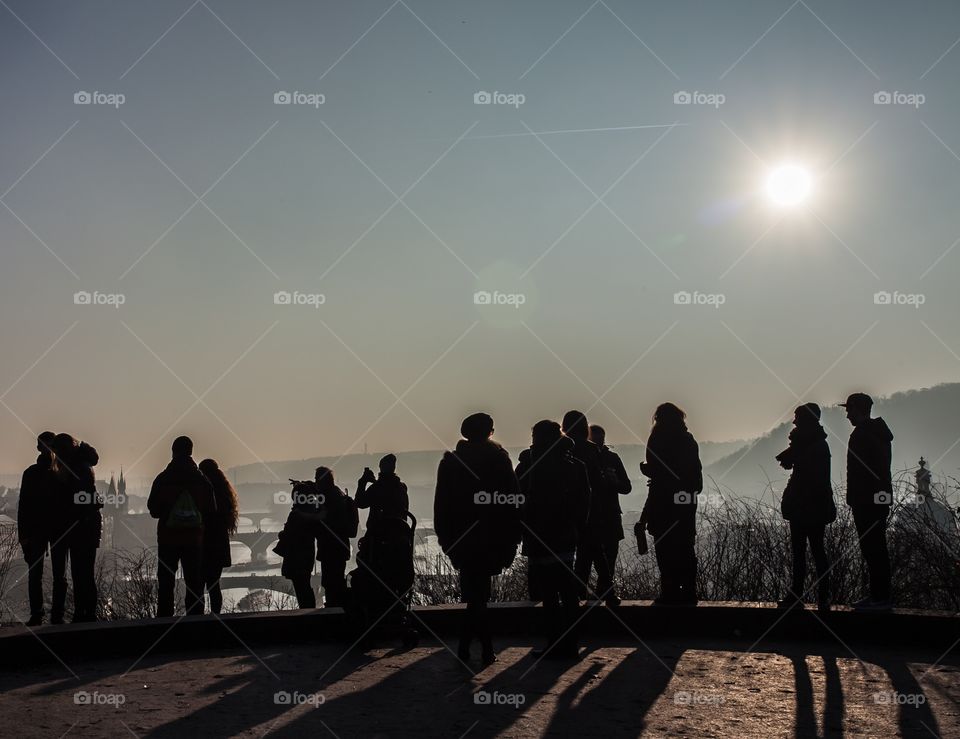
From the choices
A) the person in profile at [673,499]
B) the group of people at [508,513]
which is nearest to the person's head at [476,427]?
the group of people at [508,513]

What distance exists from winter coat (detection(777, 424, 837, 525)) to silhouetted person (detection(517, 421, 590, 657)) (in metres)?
2.28

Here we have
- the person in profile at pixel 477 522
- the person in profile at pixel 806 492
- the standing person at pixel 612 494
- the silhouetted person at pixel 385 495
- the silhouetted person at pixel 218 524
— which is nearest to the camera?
the person in profile at pixel 477 522

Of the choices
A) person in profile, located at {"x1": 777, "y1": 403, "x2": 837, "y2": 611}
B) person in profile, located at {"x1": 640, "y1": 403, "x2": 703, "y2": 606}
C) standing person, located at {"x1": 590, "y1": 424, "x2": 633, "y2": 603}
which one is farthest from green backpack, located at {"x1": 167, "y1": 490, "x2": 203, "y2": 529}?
person in profile, located at {"x1": 777, "y1": 403, "x2": 837, "y2": 611}

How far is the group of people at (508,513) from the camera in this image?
7562 millimetres

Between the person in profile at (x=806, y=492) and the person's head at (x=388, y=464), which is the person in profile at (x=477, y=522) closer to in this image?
the person's head at (x=388, y=464)

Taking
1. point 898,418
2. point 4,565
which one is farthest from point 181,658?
point 898,418

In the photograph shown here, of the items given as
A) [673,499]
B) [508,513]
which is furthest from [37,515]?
[673,499]

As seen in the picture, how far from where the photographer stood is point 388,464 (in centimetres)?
866

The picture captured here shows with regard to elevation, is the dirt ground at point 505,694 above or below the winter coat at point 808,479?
below

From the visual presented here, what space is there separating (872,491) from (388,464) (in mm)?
4387

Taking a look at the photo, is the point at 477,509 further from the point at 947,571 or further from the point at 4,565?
the point at 4,565

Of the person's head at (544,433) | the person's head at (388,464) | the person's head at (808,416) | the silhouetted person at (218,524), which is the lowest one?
the silhouetted person at (218,524)

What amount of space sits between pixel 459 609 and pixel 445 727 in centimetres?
313

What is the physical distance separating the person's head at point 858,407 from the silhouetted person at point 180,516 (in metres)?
6.47
